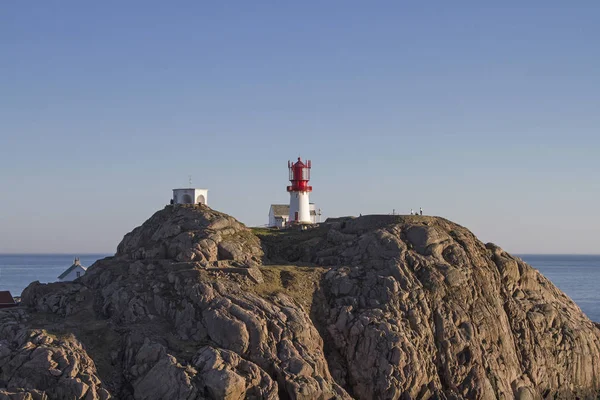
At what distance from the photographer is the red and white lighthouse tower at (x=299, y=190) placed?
69.6 meters

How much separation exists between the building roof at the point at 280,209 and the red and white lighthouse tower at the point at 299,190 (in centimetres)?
646

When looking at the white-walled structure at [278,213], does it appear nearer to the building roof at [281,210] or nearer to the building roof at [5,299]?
the building roof at [281,210]

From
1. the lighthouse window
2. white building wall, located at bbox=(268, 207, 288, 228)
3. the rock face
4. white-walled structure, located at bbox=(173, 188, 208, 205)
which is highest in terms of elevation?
the lighthouse window

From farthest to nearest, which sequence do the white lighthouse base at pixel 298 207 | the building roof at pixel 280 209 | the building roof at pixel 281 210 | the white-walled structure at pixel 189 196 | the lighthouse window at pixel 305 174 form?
1. the building roof at pixel 280 209
2. the building roof at pixel 281 210
3. the white lighthouse base at pixel 298 207
4. the lighthouse window at pixel 305 174
5. the white-walled structure at pixel 189 196

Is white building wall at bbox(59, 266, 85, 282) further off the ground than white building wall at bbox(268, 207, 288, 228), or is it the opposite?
white building wall at bbox(268, 207, 288, 228)

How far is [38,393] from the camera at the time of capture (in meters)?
39.2

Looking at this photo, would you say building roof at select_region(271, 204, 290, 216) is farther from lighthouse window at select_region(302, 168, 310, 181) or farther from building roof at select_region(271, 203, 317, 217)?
lighthouse window at select_region(302, 168, 310, 181)

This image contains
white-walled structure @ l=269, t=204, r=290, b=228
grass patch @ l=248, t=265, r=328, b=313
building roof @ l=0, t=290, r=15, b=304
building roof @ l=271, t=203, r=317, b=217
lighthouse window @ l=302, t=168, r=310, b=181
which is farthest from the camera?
building roof @ l=271, t=203, r=317, b=217

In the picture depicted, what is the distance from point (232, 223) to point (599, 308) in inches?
2625

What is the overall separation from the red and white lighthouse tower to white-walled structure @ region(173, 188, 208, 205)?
37.0 feet

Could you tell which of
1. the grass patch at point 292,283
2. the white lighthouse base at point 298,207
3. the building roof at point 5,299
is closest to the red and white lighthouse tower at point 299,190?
the white lighthouse base at point 298,207

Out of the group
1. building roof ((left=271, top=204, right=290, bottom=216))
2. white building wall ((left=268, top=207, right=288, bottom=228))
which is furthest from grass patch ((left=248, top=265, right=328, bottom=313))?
building roof ((left=271, top=204, right=290, bottom=216))

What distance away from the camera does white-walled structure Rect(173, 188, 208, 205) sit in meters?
59.6

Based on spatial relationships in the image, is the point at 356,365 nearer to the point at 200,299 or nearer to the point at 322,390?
the point at 322,390
